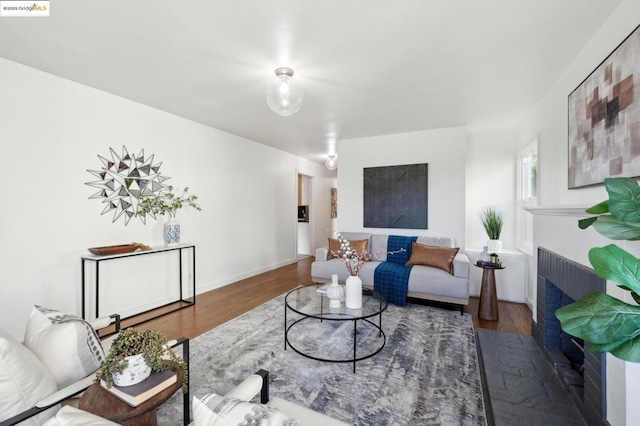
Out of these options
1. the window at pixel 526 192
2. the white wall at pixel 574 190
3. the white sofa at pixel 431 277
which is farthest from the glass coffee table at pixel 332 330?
the window at pixel 526 192

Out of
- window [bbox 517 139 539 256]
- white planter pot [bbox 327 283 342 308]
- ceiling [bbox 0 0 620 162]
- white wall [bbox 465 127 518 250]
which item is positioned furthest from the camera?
white wall [bbox 465 127 518 250]

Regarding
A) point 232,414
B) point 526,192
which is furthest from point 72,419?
point 526,192

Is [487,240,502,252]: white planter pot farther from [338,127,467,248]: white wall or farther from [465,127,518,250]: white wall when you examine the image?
[465,127,518,250]: white wall

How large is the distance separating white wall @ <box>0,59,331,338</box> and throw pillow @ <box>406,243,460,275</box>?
2972mm

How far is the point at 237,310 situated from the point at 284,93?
2553mm

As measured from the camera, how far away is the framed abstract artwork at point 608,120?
1483 millimetres

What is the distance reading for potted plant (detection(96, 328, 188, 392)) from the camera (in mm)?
1103

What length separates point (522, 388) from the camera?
1750 millimetres

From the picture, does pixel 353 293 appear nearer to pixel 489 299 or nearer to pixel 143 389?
pixel 143 389

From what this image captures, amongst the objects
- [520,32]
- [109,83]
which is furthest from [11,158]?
[520,32]

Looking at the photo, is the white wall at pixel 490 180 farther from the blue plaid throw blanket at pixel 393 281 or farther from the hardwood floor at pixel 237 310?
the blue plaid throw blanket at pixel 393 281

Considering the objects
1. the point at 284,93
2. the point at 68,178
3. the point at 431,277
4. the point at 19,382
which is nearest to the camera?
the point at 19,382

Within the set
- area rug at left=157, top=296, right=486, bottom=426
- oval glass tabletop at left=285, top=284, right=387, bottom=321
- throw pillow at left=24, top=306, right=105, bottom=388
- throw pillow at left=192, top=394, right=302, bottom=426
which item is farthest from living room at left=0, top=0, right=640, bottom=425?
throw pillow at left=24, top=306, right=105, bottom=388

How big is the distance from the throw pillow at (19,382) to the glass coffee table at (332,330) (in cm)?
153
